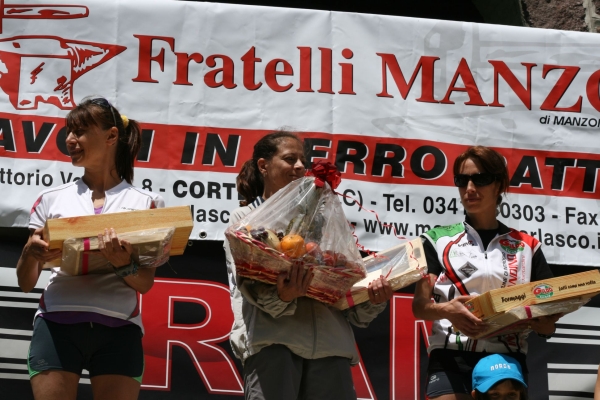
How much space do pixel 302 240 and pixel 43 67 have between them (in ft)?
7.00

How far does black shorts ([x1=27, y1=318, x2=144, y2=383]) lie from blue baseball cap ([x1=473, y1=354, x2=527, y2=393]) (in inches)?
50.2

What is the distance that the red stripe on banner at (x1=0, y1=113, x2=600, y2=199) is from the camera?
4.62 meters

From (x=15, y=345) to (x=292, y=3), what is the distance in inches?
120

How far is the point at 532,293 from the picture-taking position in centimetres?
347

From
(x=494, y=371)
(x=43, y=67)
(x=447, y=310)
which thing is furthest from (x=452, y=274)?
(x=43, y=67)

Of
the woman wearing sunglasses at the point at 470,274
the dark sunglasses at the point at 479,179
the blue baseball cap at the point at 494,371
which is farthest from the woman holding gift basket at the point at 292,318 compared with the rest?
the dark sunglasses at the point at 479,179

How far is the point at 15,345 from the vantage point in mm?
4441

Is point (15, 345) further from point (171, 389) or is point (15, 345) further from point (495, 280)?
point (495, 280)

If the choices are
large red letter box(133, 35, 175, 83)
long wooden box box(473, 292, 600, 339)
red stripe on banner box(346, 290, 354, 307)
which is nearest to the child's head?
long wooden box box(473, 292, 600, 339)

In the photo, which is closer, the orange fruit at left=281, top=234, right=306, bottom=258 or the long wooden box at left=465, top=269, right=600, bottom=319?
the orange fruit at left=281, top=234, right=306, bottom=258

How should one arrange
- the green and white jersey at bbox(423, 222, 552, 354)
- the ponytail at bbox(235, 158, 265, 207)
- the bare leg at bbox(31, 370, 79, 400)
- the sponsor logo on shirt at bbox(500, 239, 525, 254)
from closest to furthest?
the bare leg at bbox(31, 370, 79, 400), the green and white jersey at bbox(423, 222, 552, 354), the sponsor logo on shirt at bbox(500, 239, 525, 254), the ponytail at bbox(235, 158, 265, 207)

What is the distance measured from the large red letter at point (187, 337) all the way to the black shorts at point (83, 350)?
1104mm

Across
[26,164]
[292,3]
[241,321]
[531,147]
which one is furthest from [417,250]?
[292,3]

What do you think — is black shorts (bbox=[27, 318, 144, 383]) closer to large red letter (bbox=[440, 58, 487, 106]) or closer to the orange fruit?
the orange fruit
